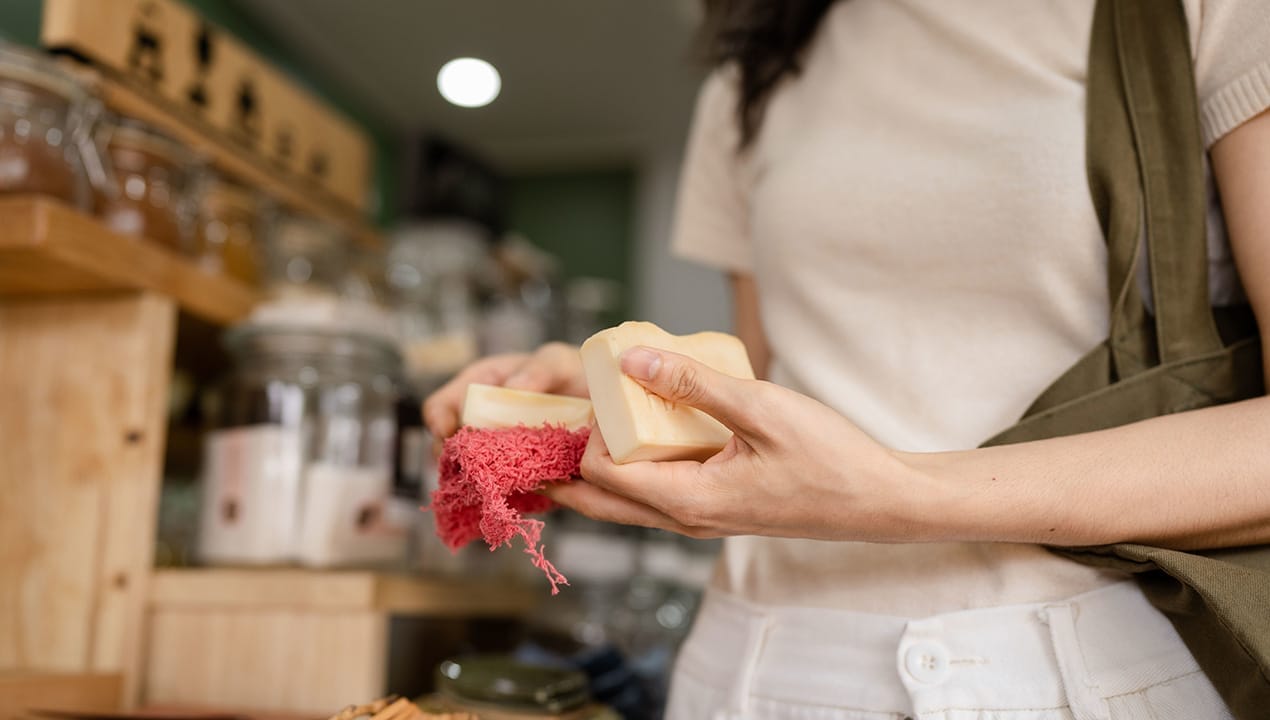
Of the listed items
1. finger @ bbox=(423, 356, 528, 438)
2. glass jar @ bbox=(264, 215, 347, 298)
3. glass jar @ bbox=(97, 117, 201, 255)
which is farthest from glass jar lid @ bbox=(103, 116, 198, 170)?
finger @ bbox=(423, 356, 528, 438)

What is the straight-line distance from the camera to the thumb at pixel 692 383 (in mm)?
534

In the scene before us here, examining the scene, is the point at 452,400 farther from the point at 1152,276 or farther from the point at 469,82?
the point at 469,82

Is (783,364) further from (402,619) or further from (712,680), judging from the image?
(402,619)

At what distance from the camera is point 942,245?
74 cm

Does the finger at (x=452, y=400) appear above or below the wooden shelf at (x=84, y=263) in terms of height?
below

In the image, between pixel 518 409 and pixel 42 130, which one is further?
pixel 42 130

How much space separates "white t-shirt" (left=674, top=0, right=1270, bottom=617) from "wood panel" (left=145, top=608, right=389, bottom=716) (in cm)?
45

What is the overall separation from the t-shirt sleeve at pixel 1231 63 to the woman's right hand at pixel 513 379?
452 millimetres

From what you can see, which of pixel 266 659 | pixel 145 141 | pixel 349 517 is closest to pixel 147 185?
pixel 145 141

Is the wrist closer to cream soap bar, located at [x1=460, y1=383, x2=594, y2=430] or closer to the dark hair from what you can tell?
cream soap bar, located at [x1=460, y1=383, x2=594, y2=430]

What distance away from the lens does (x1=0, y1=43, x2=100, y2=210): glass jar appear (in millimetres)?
968

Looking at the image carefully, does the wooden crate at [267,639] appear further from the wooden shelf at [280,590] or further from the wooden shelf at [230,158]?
the wooden shelf at [230,158]

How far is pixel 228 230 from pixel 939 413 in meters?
1.02


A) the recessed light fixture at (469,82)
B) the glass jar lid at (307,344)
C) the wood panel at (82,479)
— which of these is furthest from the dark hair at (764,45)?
the recessed light fixture at (469,82)
